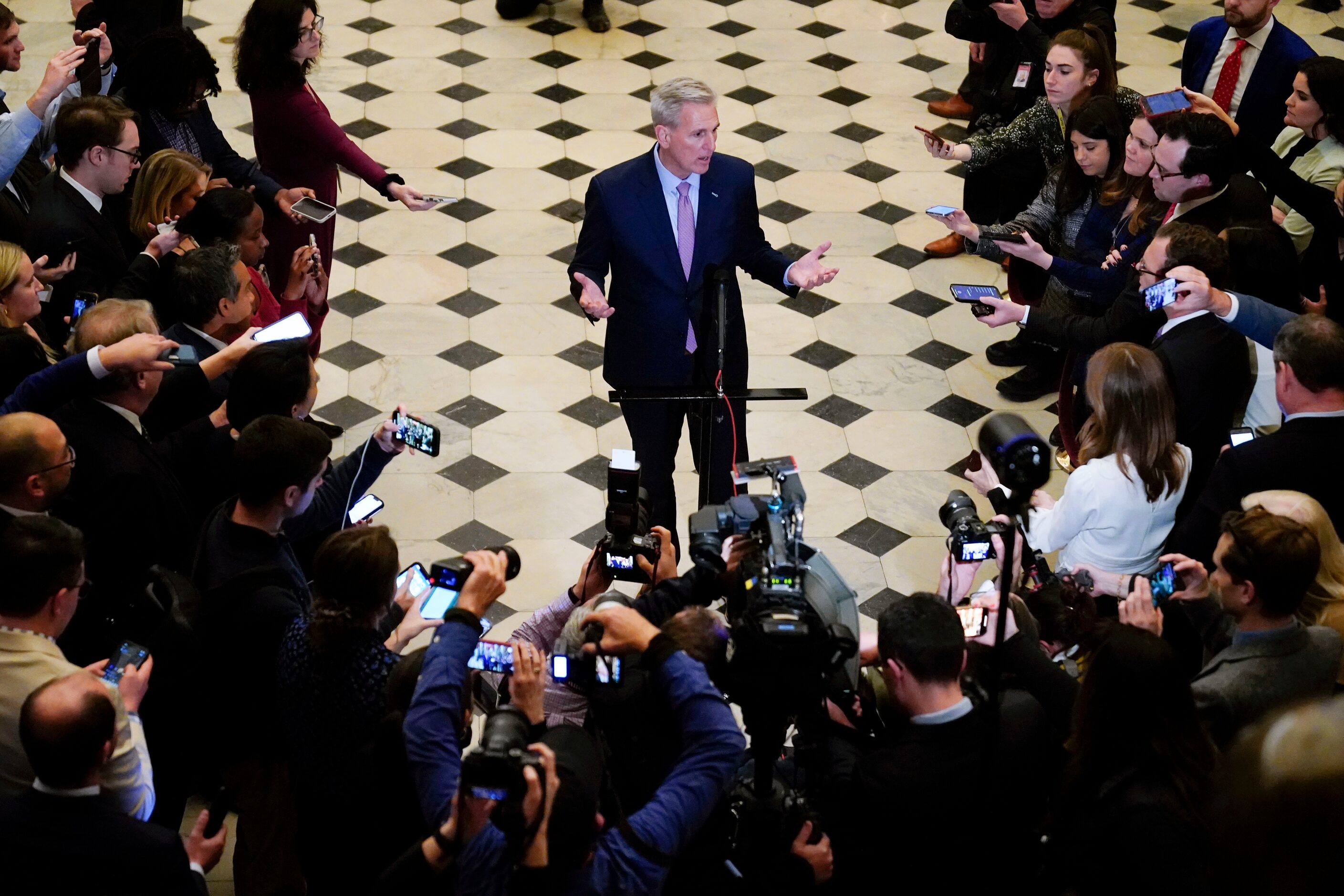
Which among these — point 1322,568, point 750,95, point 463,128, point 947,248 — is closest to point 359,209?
point 463,128

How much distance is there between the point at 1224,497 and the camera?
11.8 ft

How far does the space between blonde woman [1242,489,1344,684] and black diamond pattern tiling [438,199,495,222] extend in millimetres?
4819

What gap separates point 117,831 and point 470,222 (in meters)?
4.90

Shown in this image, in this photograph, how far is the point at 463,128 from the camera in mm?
7812

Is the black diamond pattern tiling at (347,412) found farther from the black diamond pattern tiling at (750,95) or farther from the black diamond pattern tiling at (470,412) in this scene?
the black diamond pattern tiling at (750,95)

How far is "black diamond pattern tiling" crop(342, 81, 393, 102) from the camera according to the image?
8086 millimetres

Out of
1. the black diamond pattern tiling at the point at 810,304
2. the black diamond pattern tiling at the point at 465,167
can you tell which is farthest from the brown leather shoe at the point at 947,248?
the black diamond pattern tiling at the point at 465,167

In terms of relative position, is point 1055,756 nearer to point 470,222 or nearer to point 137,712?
point 137,712

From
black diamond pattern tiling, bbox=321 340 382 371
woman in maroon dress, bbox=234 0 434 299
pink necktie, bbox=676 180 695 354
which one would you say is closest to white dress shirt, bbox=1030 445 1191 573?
pink necktie, bbox=676 180 695 354

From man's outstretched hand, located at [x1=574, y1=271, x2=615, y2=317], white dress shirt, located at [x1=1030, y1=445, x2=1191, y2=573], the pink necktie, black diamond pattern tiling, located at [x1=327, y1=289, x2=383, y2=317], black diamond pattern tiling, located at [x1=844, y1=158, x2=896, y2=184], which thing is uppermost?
the pink necktie

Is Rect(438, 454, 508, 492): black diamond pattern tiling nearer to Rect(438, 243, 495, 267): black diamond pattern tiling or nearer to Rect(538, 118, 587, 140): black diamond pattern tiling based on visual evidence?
Rect(438, 243, 495, 267): black diamond pattern tiling

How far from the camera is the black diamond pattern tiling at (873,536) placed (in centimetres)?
502

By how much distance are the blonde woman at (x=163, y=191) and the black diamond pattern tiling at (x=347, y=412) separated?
1184mm

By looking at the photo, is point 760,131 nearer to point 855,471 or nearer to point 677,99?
point 855,471
